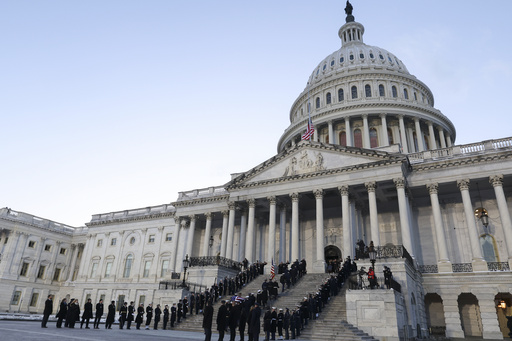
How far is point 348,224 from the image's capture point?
31078 millimetres

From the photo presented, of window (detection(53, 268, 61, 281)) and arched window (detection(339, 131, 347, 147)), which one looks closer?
arched window (detection(339, 131, 347, 147))

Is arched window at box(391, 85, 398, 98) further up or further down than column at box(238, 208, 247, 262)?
further up

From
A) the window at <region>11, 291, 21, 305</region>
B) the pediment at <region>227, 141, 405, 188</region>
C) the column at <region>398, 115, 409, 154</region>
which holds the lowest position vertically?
the window at <region>11, 291, 21, 305</region>

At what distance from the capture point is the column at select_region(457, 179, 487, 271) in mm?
28127

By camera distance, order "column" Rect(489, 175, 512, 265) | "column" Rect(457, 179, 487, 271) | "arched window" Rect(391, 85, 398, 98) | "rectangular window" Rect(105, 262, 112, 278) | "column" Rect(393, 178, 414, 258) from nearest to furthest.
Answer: "column" Rect(489, 175, 512, 265), "column" Rect(457, 179, 487, 271), "column" Rect(393, 178, 414, 258), "rectangular window" Rect(105, 262, 112, 278), "arched window" Rect(391, 85, 398, 98)

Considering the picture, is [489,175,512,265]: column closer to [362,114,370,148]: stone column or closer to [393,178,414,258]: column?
[393,178,414,258]: column

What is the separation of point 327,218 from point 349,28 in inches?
1907

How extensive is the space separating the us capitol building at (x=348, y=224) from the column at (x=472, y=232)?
0.09 metres

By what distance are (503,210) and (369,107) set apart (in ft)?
84.8

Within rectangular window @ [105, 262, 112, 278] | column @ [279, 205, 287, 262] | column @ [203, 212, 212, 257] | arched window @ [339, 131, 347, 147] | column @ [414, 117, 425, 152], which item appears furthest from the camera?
arched window @ [339, 131, 347, 147]

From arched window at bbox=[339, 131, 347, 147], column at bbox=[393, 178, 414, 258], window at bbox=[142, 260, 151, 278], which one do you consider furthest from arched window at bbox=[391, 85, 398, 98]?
window at bbox=[142, 260, 151, 278]

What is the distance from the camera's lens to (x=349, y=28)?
72562mm

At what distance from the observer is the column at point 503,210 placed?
27875mm

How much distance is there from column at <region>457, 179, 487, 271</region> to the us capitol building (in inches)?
3.4
